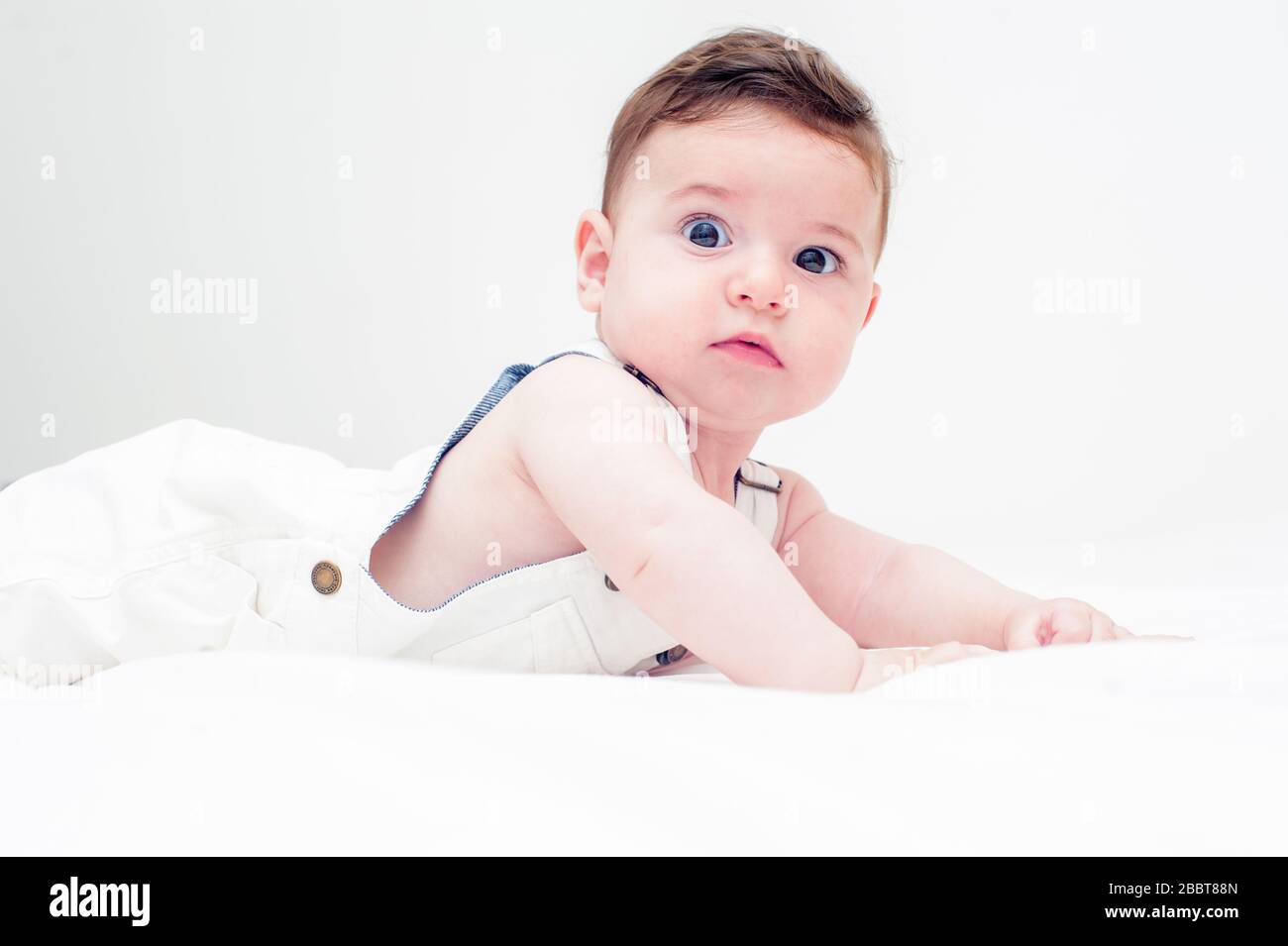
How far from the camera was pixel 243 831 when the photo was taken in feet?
2.10

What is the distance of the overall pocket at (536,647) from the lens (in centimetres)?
113

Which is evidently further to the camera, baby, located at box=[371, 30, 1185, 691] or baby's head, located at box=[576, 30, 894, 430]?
baby's head, located at box=[576, 30, 894, 430]

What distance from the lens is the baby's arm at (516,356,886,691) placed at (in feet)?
3.02

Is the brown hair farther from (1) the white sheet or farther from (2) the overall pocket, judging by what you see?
(1) the white sheet

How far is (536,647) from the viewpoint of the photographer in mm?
1135

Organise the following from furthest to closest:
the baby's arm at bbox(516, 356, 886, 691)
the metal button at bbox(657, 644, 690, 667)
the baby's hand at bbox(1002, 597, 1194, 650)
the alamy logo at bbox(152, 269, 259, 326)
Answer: the alamy logo at bbox(152, 269, 259, 326) < the metal button at bbox(657, 644, 690, 667) < the baby's hand at bbox(1002, 597, 1194, 650) < the baby's arm at bbox(516, 356, 886, 691)

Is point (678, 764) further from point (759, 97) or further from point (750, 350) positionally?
point (759, 97)

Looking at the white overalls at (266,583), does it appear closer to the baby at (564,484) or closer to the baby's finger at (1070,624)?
the baby at (564,484)

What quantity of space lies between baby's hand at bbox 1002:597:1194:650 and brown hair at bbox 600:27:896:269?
39cm

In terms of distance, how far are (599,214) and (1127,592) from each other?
2.82 feet
